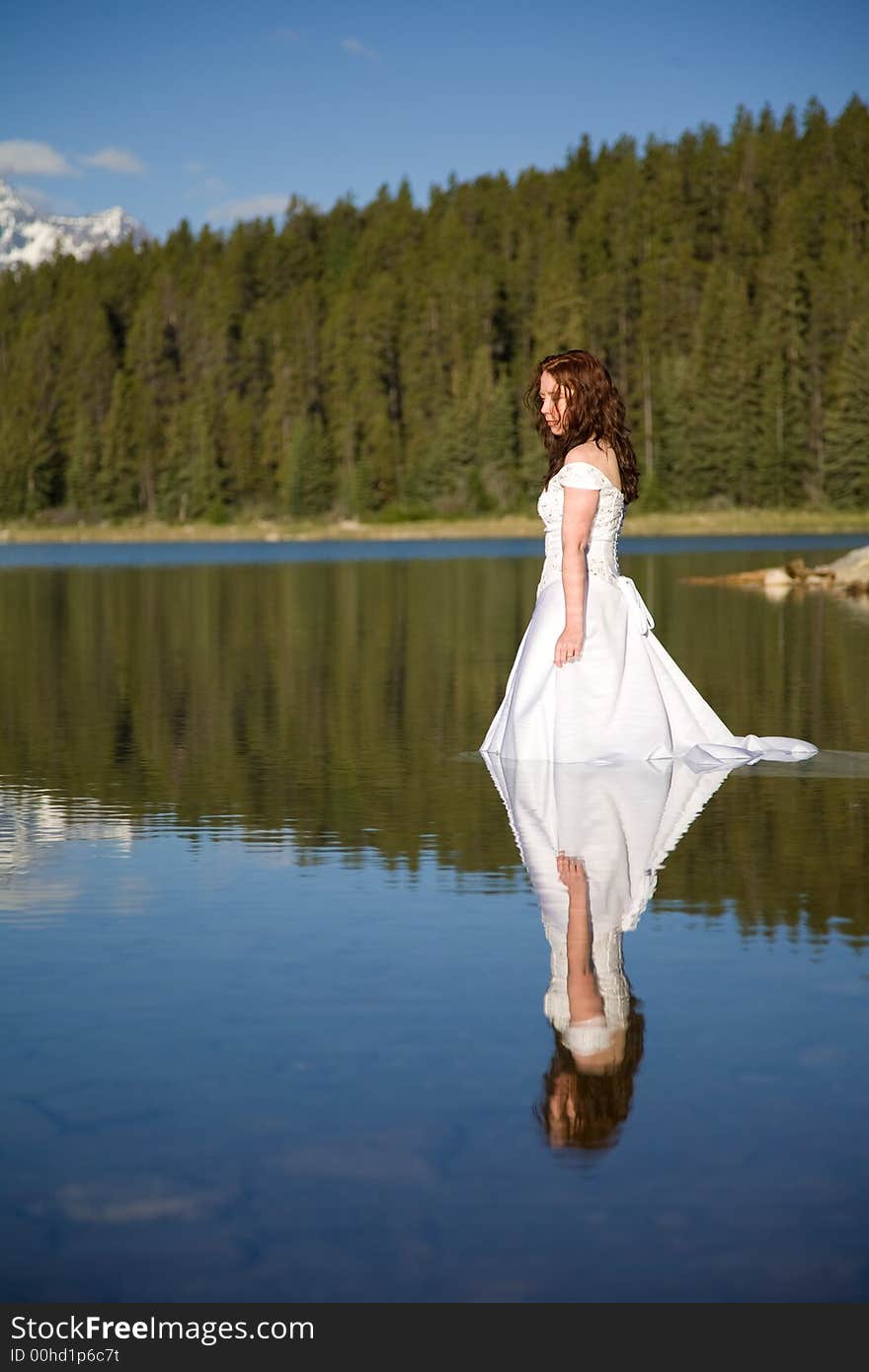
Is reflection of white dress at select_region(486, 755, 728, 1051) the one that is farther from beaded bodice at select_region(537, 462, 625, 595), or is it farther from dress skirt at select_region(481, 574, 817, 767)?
beaded bodice at select_region(537, 462, 625, 595)

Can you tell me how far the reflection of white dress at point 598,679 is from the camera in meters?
10.9

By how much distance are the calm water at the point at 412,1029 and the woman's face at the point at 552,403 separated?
198cm

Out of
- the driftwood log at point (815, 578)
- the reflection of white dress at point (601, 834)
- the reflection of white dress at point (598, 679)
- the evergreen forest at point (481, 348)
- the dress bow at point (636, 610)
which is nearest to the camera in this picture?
the reflection of white dress at point (601, 834)

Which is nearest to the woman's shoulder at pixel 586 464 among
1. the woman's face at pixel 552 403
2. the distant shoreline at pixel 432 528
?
the woman's face at pixel 552 403

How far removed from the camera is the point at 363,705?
15008 millimetres

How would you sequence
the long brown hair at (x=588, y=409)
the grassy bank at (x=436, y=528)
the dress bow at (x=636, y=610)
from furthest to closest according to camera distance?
the grassy bank at (x=436, y=528)
the dress bow at (x=636, y=610)
the long brown hair at (x=588, y=409)

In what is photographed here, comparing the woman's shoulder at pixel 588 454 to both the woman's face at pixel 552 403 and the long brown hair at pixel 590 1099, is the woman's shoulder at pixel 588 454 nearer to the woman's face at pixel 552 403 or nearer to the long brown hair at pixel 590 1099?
the woman's face at pixel 552 403

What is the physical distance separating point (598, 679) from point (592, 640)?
0.74 ft

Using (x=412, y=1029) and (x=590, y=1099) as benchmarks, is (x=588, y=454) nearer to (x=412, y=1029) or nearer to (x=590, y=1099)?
(x=412, y=1029)

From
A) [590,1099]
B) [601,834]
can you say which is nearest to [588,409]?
[601,834]

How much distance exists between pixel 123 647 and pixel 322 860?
49.4ft

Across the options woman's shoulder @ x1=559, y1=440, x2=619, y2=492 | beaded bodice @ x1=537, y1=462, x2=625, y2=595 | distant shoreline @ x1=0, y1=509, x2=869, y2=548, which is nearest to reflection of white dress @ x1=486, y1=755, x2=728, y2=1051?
beaded bodice @ x1=537, y1=462, x2=625, y2=595

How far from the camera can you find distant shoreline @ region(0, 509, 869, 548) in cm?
10300

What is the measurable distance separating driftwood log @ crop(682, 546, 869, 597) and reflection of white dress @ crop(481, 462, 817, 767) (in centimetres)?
2486
